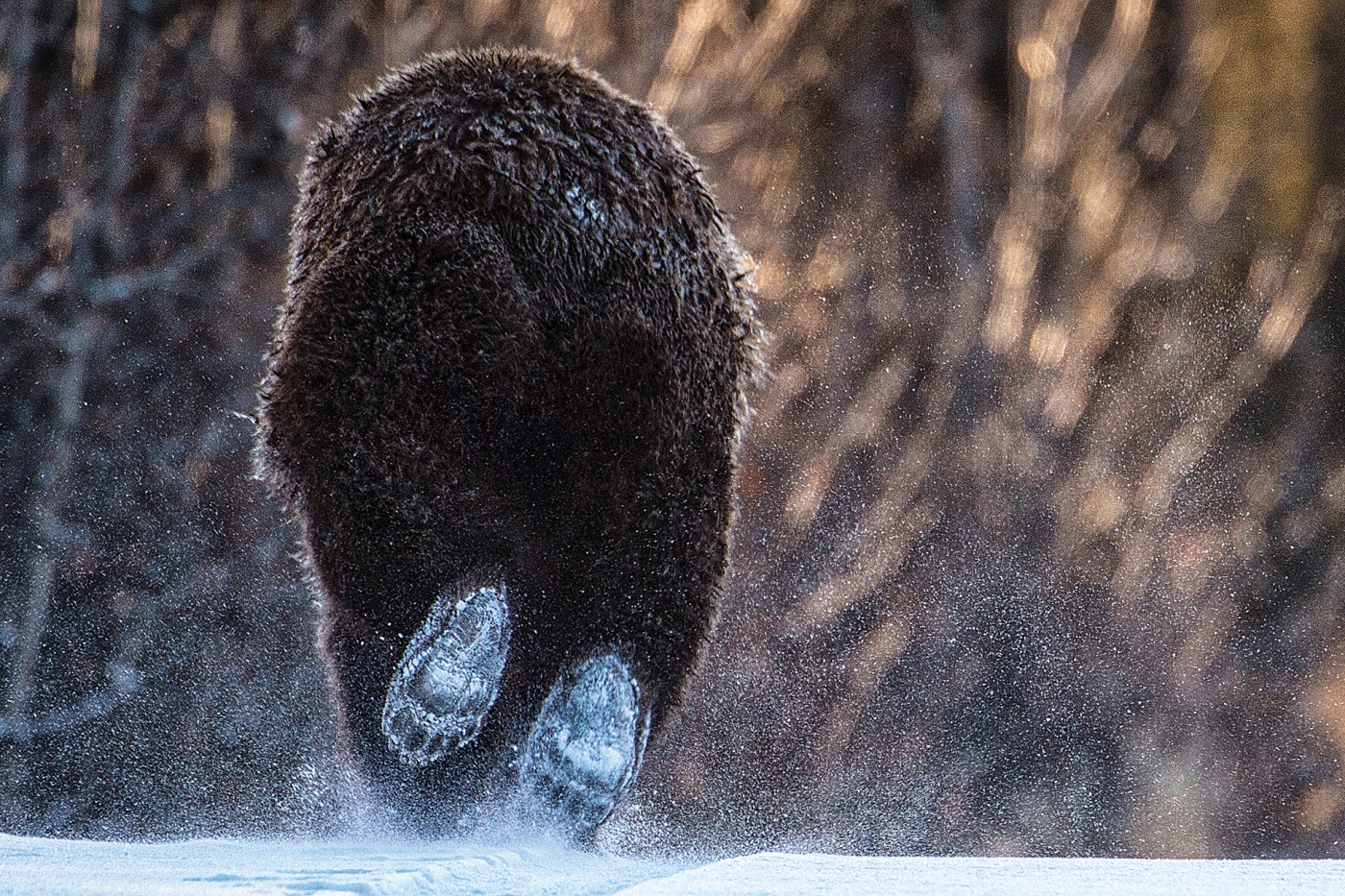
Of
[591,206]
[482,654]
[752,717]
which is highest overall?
[591,206]

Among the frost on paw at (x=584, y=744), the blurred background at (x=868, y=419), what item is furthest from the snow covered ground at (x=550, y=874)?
the blurred background at (x=868, y=419)

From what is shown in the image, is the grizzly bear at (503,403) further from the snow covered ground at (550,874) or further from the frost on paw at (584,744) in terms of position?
the snow covered ground at (550,874)

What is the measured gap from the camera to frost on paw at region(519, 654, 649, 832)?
2.99 feet

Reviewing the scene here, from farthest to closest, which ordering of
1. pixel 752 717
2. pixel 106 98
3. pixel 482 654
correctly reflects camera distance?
pixel 752 717 → pixel 106 98 → pixel 482 654

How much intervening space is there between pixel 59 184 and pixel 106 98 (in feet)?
0.32

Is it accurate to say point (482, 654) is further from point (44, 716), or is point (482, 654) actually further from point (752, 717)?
point (44, 716)

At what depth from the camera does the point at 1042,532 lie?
1.25 meters

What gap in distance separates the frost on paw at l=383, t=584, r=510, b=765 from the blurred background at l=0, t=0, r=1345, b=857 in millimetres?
161

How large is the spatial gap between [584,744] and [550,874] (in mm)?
146

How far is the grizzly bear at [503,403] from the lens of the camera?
0.90 meters

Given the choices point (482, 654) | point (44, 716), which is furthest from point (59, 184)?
point (482, 654)

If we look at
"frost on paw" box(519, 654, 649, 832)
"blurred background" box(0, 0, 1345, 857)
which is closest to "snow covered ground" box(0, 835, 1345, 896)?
"frost on paw" box(519, 654, 649, 832)

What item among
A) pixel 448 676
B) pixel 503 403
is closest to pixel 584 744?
pixel 448 676

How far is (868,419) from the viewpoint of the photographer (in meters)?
1.20
